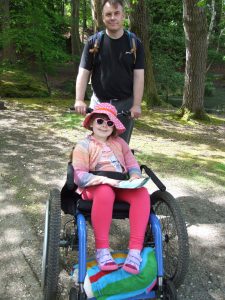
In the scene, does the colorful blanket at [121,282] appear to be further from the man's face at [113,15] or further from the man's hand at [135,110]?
the man's face at [113,15]

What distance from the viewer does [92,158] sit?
2859mm

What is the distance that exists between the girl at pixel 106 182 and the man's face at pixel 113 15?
752 millimetres

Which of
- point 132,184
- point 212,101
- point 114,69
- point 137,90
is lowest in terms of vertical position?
point 212,101

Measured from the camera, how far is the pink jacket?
2.64m

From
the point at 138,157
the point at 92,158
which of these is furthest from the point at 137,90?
the point at 138,157

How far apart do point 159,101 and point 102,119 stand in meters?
8.60

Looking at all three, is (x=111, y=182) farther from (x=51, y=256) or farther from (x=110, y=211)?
(x=51, y=256)

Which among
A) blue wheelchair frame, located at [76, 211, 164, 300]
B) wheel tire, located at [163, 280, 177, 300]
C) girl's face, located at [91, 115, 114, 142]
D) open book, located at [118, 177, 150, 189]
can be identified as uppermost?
girl's face, located at [91, 115, 114, 142]

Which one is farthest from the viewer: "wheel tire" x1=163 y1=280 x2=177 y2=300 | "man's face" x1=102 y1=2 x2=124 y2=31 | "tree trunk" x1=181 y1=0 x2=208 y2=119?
"tree trunk" x1=181 y1=0 x2=208 y2=119

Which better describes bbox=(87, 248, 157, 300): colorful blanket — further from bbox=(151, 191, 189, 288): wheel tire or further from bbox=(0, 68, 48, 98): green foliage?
bbox=(0, 68, 48, 98): green foliage

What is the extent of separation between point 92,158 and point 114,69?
2.96 ft

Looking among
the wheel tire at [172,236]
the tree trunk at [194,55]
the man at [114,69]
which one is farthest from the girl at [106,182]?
the tree trunk at [194,55]

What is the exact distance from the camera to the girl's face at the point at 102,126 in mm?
2912

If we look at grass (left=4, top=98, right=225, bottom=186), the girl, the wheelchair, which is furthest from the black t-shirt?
grass (left=4, top=98, right=225, bottom=186)
